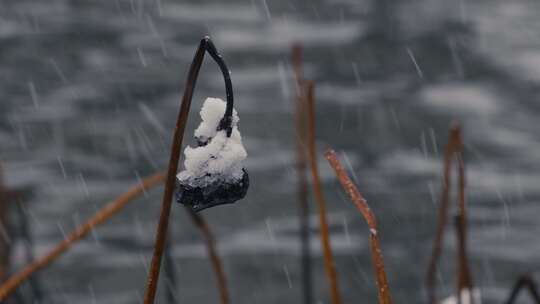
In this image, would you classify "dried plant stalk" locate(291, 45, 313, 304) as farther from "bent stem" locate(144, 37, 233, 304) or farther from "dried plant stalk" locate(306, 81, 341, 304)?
"bent stem" locate(144, 37, 233, 304)

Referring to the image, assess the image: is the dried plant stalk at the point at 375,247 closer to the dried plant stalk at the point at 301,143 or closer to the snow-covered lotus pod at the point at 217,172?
the snow-covered lotus pod at the point at 217,172

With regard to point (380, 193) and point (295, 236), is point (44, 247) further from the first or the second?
point (380, 193)

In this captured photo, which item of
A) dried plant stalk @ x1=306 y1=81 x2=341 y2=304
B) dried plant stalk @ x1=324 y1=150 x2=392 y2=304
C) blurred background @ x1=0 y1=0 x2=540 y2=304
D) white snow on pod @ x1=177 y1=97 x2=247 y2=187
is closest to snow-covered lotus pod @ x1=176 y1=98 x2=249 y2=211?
white snow on pod @ x1=177 y1=97 x2=247 y2=187

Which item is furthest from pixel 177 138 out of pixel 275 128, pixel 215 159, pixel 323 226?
pixel 275 128

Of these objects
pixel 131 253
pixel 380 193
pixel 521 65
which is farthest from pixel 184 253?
pixel 521 65

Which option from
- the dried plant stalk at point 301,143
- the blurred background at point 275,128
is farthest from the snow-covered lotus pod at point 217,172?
the blurred background at point 275,128
